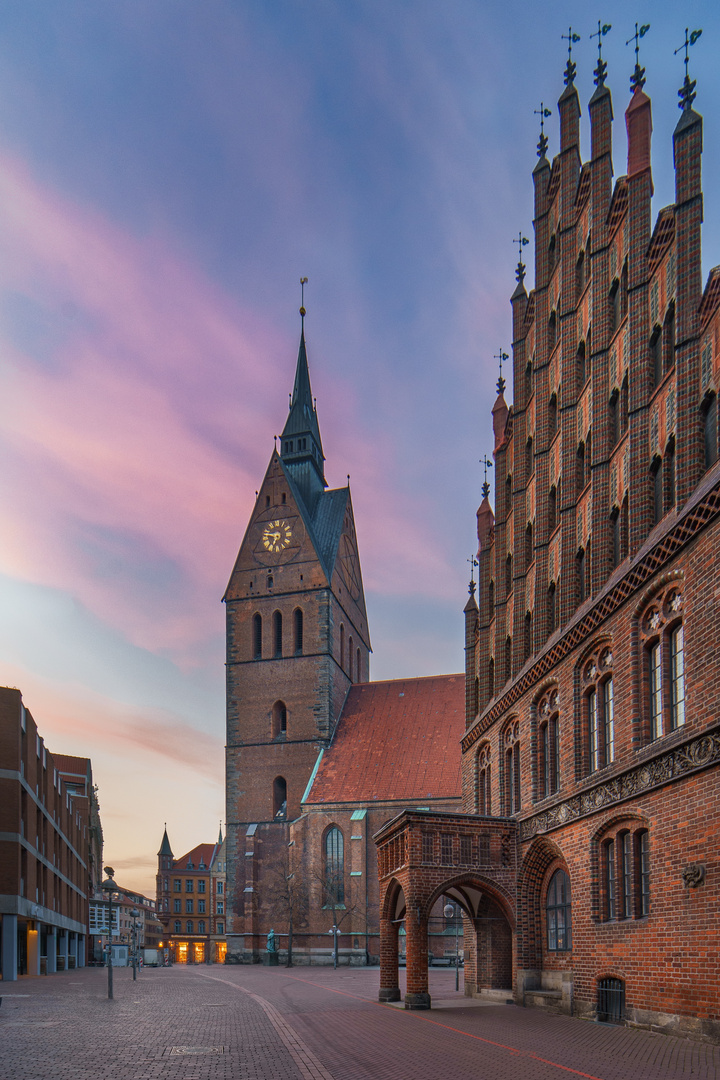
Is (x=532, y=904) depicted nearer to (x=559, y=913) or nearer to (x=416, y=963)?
(x=559, y=913)

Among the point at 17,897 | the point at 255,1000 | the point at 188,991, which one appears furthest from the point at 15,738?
the point at 255,1000

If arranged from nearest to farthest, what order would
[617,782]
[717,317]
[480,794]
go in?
[717,317] < [617,782] < [480,794]

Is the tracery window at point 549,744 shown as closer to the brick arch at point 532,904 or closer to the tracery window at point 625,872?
the brick arch at point 532,904

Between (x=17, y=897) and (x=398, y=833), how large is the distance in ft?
68.6

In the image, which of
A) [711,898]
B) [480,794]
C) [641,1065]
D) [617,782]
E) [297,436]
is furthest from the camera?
[297,436]

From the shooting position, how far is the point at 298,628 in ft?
211

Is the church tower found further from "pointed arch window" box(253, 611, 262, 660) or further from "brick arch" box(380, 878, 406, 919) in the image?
"brick arch" box(380, 878, 406, 919)

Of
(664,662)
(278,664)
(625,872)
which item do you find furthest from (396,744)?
(664,662)

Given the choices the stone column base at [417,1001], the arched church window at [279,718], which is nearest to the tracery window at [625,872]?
the stone column base at [417,1001]

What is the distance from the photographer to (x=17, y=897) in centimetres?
3819

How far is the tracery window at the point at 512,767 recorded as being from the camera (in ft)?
81.7

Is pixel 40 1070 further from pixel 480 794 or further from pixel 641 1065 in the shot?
pixel 480 794

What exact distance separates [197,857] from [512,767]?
435 feet

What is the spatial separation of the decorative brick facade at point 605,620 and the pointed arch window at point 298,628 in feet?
118
